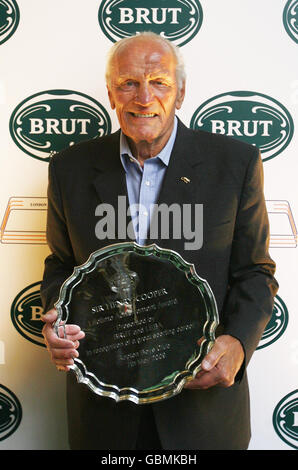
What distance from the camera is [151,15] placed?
1374 millimetres

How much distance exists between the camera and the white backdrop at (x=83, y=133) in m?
1.37

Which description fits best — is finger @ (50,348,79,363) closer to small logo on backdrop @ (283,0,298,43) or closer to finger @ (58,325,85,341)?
finger @ (58,325,85,341)

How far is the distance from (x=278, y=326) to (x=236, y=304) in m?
0.50

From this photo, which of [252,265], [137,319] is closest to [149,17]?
[252,265]

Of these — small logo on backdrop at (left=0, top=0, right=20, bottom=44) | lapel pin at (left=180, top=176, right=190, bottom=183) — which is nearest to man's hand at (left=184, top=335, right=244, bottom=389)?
lapel pin at (left=180, top=176, right=190, bottom=183)

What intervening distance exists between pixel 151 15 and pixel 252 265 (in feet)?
2.87

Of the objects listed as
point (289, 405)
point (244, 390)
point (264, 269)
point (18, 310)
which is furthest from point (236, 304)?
point (18, 310)

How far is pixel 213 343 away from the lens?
91 centimetres

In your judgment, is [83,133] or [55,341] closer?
[55,341]

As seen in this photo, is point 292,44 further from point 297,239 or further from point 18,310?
point 18,310

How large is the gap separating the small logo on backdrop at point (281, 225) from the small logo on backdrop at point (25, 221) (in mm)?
760

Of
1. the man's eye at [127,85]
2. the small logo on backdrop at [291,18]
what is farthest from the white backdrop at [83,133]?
the man's eye at [127,85]

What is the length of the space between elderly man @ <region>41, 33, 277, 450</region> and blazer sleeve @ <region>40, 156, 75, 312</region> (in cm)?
1

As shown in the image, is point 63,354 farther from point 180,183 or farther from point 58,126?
point 58,126
